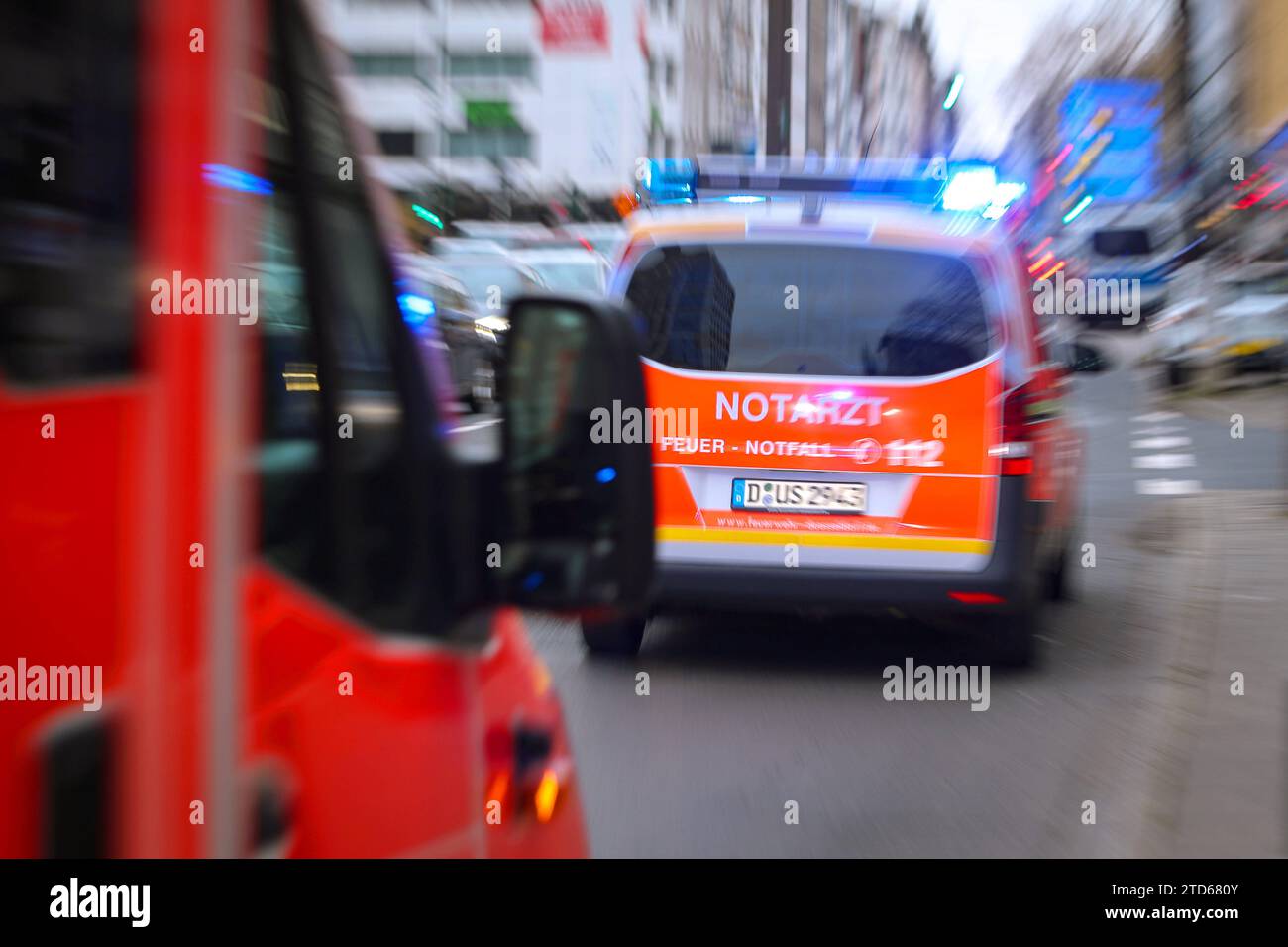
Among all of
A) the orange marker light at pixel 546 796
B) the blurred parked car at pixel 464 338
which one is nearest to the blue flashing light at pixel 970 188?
the blurred parked car at pixel 464 338

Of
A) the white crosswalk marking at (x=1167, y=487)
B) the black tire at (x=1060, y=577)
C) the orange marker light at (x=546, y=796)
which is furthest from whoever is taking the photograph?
the white crosswalk marking at (x=1167, y=487)

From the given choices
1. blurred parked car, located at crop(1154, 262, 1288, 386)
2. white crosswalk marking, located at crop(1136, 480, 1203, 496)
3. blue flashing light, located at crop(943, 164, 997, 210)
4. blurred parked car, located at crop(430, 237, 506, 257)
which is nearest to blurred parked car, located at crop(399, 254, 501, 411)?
blurred parked car, located at crop(430, 237, 506, 257)

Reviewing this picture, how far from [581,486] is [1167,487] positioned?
14077 millimetres

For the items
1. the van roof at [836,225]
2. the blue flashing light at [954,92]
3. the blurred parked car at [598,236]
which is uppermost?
the blurred parked car at [598,236]

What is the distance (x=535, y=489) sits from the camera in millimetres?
1908

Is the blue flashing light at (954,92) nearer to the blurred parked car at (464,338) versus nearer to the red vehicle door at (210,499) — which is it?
the blurred parked car at (464,338)

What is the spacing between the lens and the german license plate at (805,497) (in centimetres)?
622

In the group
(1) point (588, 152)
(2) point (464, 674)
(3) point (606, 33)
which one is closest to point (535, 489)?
(2) point (464, 674)

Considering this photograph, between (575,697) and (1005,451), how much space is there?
1942 millimetres

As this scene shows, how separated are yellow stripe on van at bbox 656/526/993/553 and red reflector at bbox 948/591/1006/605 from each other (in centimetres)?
17

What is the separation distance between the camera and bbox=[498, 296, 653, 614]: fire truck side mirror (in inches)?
74.2

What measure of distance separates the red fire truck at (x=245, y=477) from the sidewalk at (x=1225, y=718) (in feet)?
9.18

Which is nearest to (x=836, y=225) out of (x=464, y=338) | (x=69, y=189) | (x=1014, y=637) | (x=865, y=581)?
(x=865, y=581)

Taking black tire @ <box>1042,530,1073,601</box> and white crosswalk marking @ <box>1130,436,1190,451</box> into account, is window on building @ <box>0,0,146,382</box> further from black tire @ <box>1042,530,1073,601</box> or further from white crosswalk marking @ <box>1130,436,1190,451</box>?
white crosswalk marking @ <box>1130,436,1190,451</box>
